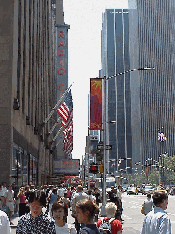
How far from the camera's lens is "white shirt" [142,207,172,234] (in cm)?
679

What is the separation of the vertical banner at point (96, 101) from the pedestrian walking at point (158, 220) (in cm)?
2333

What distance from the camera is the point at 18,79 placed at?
35438mm

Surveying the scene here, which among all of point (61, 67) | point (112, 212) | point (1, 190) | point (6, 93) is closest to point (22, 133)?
point (6, 93)

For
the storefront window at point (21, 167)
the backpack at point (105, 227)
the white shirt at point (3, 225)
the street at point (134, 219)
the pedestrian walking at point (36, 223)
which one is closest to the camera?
the white shirt at point (3, 225)

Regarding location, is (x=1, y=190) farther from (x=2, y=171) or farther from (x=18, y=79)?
(x=18, y=79)

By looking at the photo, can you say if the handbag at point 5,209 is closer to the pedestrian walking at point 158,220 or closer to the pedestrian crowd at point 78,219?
the pedestrian crowd at point 78,219

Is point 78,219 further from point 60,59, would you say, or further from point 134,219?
point 60,59

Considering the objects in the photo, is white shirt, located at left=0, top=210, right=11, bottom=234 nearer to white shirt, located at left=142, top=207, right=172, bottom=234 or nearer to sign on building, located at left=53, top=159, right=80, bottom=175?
white shirt, located at left=142, top=207, right=172, bottom=234

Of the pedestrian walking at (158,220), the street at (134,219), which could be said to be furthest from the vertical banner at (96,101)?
the pedestrian walking at (158,220)

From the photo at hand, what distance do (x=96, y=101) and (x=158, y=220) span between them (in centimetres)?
2382

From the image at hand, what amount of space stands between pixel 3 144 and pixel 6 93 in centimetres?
342

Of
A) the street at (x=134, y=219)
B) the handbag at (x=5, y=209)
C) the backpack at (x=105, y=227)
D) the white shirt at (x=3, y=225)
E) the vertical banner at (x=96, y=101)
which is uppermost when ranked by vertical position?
the vertical banner at (x=96, y=101)

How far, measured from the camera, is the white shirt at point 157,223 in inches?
267

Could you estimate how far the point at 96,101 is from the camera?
30547 millimetres
